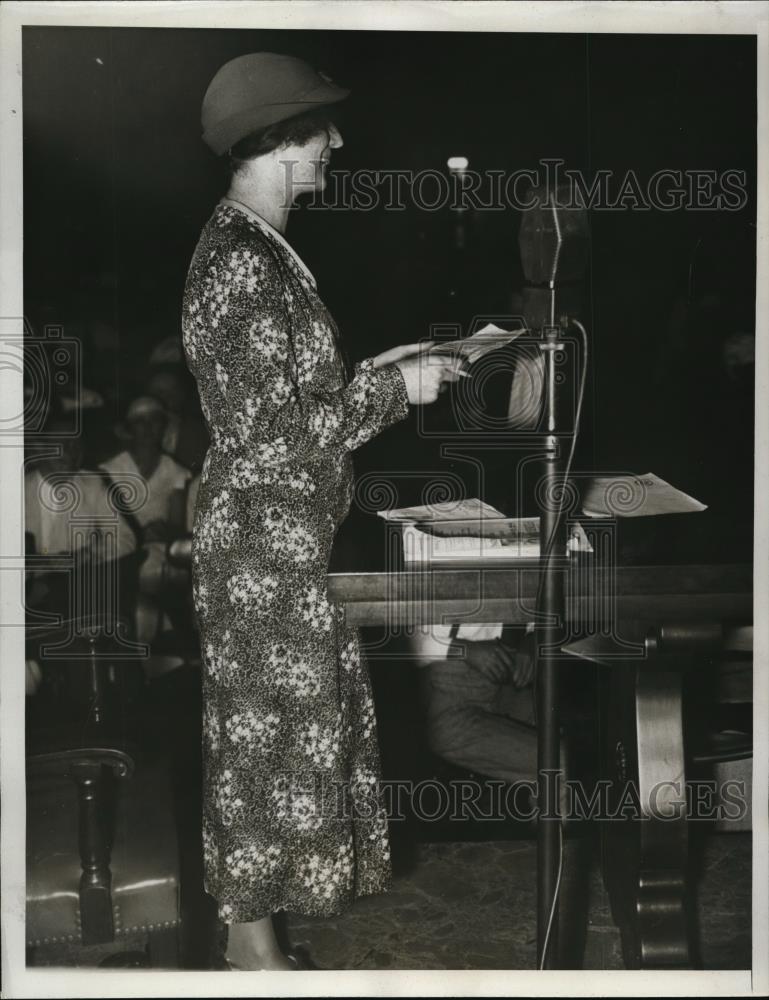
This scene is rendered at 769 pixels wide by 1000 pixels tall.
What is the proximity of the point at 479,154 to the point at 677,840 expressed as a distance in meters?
1.36

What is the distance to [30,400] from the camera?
1754 mm

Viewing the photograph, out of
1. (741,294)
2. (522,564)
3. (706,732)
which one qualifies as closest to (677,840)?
(706,732)

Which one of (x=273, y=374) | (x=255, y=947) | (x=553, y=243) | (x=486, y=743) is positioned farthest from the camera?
(x=486, y=743)

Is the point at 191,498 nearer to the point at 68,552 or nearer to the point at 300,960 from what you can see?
the point at 68,552

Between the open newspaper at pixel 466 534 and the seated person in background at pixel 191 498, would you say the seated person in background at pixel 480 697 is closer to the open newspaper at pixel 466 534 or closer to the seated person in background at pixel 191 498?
the open newspaper at pixel 466 534

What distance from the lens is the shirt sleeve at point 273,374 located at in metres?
1.61

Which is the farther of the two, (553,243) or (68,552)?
(68,552)

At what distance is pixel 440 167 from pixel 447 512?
2.21 feet

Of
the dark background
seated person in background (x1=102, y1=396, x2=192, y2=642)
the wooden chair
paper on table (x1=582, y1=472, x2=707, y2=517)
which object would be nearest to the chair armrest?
the wooden chair

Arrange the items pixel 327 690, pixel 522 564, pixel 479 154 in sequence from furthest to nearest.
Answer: pixel 479 154 < pixel 327 690 < pixel 522 564

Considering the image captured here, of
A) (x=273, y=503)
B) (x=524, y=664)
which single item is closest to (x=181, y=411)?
(x=273, y=503)

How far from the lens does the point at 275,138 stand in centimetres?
167

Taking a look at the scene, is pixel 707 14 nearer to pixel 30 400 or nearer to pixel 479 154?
pixel 479 154

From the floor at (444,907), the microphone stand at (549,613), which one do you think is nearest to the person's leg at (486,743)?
the floor at (444,907)
